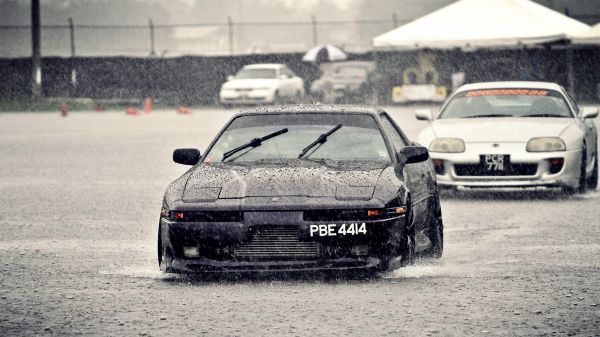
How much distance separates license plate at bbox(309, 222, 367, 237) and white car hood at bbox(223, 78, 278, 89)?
3360 cm

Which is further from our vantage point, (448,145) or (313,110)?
(448,145)

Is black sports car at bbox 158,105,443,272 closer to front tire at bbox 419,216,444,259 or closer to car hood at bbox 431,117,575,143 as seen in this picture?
front tire at bbox 419,216,444,259

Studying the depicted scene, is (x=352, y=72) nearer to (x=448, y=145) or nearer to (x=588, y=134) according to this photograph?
(x=588, y=134)

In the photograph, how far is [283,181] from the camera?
8453 mm

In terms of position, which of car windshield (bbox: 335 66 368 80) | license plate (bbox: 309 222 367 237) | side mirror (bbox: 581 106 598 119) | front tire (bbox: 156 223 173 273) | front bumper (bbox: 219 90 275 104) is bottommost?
front bumper (bbox: 219 90 275 104)

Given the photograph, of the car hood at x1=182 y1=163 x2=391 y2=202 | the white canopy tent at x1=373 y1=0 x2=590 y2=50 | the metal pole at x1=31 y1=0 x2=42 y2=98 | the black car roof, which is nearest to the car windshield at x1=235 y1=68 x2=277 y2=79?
the metal pole at x1=31 y1=0 x2=42 y2=98

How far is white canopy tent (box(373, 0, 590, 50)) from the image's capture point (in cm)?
3372

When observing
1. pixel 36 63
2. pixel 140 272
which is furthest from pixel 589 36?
pixel 140 272

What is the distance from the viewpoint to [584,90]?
43.3 m

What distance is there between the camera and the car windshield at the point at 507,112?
15.0 metres

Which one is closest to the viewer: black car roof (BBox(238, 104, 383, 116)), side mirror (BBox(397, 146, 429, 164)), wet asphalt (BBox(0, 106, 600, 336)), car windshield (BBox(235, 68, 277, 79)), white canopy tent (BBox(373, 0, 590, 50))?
wet asphalt (BBox(0, 106, 600, 336))

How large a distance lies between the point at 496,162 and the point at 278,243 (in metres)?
6.18

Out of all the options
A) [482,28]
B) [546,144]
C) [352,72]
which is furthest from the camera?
[352,72]

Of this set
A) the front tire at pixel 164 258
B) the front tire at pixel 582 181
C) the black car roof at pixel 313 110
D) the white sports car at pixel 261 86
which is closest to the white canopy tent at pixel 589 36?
the white sports car at pixel 261 86
